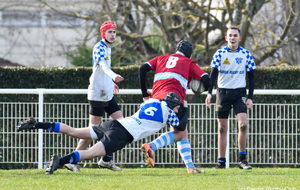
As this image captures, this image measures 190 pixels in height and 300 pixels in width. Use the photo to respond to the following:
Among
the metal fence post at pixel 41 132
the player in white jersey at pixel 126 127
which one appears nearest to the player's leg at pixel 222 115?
the player in white jersey at pixel 126 127

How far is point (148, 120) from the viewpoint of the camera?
5020mm

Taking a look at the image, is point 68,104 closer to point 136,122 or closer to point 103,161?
point 103,161

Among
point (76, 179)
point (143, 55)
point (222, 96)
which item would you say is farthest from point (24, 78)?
point (143, 55)

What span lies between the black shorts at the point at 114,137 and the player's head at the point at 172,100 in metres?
0.61

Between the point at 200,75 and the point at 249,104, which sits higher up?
the point at 200,75

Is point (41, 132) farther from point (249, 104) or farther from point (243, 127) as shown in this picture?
point (249, 104)

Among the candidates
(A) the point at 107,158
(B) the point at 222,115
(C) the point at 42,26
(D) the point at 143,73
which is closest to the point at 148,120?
(D) the point at 143,73

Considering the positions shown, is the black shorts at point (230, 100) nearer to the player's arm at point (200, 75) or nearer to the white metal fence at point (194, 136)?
the white metal fence at point (194, 136)

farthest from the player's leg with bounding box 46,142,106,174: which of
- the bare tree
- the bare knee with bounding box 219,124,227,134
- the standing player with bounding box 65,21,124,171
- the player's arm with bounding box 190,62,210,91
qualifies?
the bare tree

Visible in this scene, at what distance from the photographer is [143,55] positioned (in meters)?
13.9

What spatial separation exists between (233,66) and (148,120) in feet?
6.44

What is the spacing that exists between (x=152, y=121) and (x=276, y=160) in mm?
3103

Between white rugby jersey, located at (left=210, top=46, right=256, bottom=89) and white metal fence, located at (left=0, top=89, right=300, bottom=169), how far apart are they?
0.67 meters

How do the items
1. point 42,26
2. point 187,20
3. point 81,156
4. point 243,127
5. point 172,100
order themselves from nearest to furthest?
point 81,156 → point 172,100 → point 243,127 → point 187,20 → point 42,26
